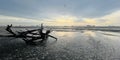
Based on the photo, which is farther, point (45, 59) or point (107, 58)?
point (107, 58)

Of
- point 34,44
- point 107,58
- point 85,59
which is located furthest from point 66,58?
point 34,44

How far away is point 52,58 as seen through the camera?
46.0 ft

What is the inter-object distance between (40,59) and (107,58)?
647 cm

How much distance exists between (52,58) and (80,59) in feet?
8.63

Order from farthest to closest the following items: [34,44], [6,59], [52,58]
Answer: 1. [34,44]
2. [52,58]
3. [6,59]

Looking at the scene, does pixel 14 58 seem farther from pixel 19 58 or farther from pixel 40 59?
pixel 40 59

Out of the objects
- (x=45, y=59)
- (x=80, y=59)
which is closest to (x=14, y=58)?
(x=45, y=59)

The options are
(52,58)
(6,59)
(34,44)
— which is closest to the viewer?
(6,59)

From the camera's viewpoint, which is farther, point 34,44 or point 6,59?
point 34,44

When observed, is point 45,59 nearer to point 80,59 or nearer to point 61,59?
point 61,59

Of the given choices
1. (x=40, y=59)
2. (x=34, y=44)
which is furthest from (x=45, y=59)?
(x=34, y=44)

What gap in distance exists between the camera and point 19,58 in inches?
539

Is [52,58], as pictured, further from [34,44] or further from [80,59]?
[34,44]

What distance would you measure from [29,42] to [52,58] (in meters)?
10.6
